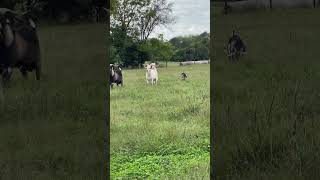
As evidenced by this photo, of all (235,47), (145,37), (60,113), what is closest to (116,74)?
(145,37)

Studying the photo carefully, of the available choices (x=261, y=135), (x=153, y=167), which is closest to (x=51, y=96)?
(x=153, y=167)

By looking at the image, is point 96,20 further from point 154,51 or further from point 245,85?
point 245,85

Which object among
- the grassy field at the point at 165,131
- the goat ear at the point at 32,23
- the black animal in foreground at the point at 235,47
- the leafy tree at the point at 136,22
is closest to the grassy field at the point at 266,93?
the black animal in foreground at the point at 235,47

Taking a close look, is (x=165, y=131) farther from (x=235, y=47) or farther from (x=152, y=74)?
(x=235, y=47)

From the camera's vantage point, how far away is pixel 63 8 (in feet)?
8.76

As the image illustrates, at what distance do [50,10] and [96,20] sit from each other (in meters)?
0.28

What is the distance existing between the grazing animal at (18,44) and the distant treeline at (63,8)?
0.17ft

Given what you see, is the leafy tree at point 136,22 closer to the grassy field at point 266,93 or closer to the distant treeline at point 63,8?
the distant treeline at point 63,8

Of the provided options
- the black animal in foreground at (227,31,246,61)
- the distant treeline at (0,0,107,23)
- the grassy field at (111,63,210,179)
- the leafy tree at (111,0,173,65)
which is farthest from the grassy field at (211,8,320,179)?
the distant treeline at (0,0,107,23)

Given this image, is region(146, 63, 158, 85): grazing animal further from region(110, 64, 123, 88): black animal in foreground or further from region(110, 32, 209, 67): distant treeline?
region(110, 64, 123, 88): black animal in foreground

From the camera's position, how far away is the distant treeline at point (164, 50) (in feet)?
10.1

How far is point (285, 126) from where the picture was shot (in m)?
2.62

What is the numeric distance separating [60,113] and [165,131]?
31.8 inches

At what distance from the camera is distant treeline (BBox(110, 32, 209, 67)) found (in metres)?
3.08
